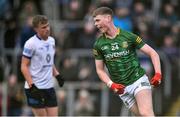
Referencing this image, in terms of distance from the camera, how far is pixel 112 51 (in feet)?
36.0

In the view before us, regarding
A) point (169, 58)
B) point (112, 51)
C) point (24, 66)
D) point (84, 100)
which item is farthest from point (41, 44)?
point (169, 58)

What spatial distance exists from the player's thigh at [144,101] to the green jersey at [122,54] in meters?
0.26

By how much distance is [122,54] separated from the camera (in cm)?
1096

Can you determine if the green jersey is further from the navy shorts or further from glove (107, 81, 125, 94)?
the navy shorts

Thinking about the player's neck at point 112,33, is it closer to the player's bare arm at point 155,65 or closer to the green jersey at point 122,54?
the green jersey at point 122,54

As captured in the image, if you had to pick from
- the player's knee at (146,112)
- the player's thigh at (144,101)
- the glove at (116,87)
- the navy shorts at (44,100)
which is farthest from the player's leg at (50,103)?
the player's knee at (146,112)

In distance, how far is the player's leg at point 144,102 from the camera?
10.7 m

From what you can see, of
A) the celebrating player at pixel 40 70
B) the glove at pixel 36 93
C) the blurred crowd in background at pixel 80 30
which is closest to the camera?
the celebrating player at pixel 40 70

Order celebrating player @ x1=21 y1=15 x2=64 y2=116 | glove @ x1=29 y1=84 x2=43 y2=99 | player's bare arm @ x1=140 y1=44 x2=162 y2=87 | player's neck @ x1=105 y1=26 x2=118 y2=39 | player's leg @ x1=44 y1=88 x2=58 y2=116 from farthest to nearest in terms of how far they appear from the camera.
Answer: player's leg @ x1=44 y1=88 x2=58 y2=116, glove @ x1=29 y1=84 x2=43 y2=99, celebrating player @ x1=21 y1=15 x2=64 y2=116, player's neck @ x1=105 y1=26 x2=118 y2=39, player's bare arm @ x1=140 y1=44 x2=162 y2=87

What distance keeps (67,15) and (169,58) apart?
3145 mm

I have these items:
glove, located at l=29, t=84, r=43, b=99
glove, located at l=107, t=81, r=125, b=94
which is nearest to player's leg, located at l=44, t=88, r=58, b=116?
glove, located at l=29, t=84, r=43, b=99

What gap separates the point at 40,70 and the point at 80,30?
19.6 ft

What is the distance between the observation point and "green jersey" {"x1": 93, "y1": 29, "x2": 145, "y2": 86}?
10953 mm

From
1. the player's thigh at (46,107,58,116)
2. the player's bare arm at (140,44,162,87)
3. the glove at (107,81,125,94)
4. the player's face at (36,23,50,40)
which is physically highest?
the player's face at (36,23,50,40)
